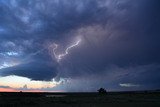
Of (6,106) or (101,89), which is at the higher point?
(101,89)

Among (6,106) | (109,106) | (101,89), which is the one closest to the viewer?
(6,106)

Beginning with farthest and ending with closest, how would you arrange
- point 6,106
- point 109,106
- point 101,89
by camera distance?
point 101,89, point 109,106, point 6,106

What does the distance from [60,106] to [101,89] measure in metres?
72.6

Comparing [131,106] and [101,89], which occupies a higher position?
[101,89]

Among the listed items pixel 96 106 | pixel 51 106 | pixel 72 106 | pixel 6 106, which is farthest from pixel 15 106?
pixel 96 106

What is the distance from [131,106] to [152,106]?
4.03m

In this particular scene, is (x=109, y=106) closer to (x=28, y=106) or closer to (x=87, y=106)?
(x=87, y=106)

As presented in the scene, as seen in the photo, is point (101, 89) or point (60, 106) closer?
point (60, 106)

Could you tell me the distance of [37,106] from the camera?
4809 centimetres

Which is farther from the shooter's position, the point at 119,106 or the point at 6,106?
the point at 119,106

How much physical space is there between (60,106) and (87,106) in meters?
5.07

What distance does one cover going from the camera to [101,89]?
120 m

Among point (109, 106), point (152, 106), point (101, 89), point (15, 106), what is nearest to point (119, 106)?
point (109, 106)

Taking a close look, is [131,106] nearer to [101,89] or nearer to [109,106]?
[109,106]
